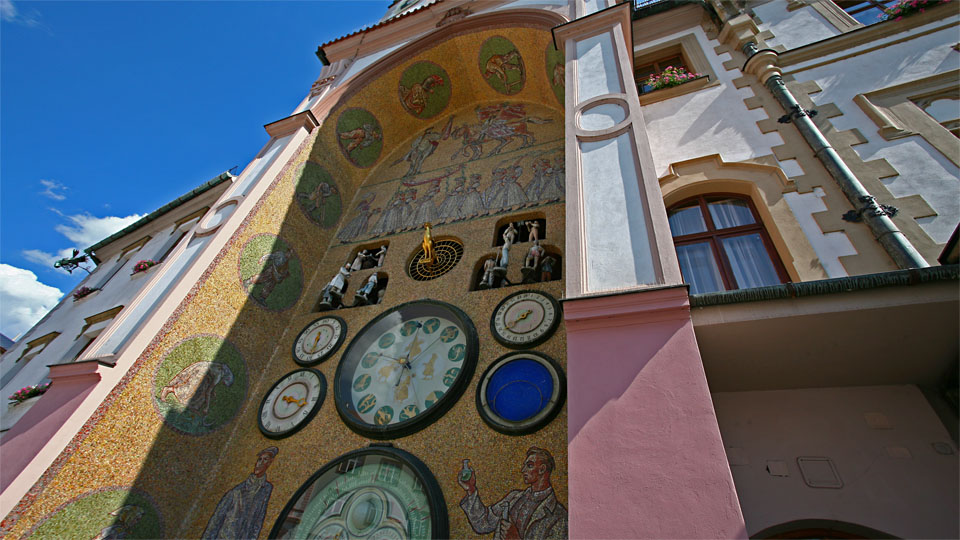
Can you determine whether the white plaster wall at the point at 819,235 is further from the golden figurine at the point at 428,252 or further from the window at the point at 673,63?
the golden figurine at the point at 428,252

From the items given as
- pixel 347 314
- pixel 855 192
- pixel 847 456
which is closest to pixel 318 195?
pixel 347 314

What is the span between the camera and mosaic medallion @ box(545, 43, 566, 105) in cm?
743

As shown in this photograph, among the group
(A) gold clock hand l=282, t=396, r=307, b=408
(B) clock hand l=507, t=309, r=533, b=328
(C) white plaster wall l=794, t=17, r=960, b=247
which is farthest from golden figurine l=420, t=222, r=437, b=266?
(C) white plaster wall l=794, t=17, r=960, b=247

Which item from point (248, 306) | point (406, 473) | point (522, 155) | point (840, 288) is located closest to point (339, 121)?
point (522, 155)

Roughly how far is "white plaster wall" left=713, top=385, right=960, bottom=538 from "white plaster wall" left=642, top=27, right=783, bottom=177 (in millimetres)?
2731

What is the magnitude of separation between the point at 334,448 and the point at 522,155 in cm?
541

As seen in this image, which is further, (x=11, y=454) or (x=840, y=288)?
(x=11, y=454)

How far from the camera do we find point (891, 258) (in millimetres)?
3221

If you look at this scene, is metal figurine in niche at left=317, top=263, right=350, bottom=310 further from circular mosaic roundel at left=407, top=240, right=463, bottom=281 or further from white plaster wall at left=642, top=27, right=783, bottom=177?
white plaster wall at left=642, top=27, right=783, bottom=177

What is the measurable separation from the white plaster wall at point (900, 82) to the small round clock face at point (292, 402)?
19.7 feet

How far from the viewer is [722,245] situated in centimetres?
422

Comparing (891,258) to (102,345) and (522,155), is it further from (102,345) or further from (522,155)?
(102,345)

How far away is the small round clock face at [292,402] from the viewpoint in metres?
4.95

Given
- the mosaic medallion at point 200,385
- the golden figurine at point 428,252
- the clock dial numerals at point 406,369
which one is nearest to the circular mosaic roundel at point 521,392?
the clock dial numerals at point 406,369
